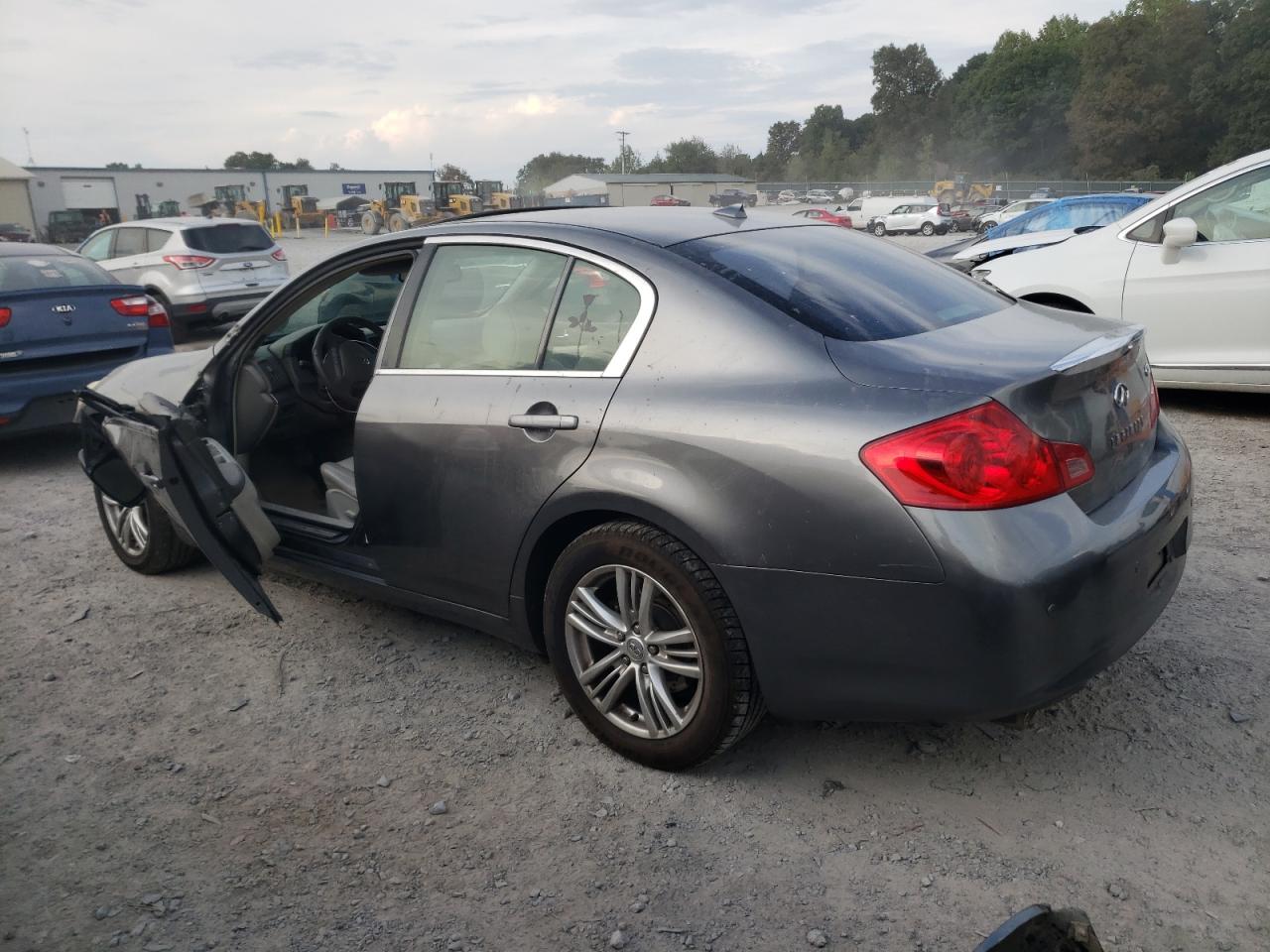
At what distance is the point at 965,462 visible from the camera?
233cm

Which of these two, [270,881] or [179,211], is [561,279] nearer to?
[270,881]

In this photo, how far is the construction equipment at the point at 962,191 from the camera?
197 feet

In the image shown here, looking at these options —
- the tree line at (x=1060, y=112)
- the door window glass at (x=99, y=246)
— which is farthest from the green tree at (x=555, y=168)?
the door window glass at (x=99, y=246)

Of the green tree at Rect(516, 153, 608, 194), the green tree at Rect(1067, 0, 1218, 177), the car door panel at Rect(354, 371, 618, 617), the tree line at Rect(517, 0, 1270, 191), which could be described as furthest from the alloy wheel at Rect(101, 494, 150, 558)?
the green tree at Rect(516, 153, 608, 194)

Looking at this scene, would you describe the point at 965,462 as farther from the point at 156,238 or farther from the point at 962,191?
the point at 962,191

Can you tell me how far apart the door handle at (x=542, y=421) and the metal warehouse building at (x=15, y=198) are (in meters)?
63.4

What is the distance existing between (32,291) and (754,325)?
5819mm

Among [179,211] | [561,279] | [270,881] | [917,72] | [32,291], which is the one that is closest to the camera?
[270,881]

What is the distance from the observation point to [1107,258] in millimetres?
6723

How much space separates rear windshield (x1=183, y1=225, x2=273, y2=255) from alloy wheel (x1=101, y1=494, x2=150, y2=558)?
31.7ft

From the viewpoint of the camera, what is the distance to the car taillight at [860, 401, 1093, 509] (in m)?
2.33

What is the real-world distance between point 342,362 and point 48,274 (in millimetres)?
3935

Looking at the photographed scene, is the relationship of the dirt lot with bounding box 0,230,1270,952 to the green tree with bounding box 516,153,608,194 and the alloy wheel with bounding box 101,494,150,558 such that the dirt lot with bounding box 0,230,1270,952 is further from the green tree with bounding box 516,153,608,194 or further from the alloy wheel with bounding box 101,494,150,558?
the green tree with bounding box 516,153,608,194

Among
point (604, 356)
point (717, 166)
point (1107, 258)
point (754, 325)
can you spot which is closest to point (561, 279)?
point (604, 356)
